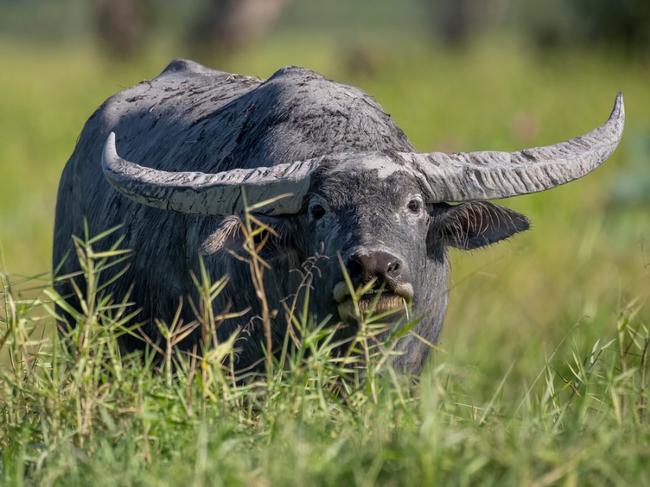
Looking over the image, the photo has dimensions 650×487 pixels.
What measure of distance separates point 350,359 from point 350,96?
1603 millimetres

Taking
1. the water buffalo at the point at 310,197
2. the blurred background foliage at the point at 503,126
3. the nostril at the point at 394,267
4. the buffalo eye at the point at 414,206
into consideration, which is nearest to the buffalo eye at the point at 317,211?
the water buffalo at the point at 310,197

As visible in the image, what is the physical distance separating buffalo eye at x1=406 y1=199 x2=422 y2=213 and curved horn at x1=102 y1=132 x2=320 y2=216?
0.36 meters

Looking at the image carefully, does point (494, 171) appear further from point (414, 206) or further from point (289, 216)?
point (289, 216)

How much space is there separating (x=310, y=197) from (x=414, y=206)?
370 millimetres

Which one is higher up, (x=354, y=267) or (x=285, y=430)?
(x=354, y=267)

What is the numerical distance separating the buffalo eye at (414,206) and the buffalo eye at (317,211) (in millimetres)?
305

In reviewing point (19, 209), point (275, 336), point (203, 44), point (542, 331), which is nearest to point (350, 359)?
point (275, 336)

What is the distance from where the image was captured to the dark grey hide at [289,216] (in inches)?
172

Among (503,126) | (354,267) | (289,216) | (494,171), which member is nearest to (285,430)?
(354,267)

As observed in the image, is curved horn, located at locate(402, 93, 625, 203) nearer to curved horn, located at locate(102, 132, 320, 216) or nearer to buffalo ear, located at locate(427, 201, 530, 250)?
buffalo ear, located at locate(427, 201, 530, 250)

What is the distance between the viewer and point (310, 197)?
445 cm

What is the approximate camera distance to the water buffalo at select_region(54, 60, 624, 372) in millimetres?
4367

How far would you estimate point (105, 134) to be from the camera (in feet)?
19.6

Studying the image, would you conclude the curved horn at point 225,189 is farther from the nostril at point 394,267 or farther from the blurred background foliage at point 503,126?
the blurred background foliage at point 503,126
